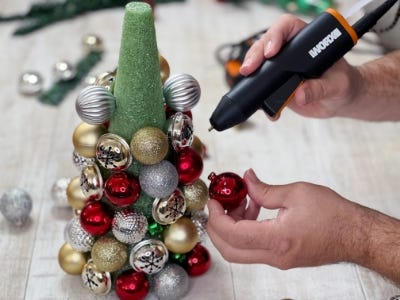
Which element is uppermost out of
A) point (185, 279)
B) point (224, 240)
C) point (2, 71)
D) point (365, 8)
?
point (365, 8)

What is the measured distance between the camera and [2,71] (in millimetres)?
1182

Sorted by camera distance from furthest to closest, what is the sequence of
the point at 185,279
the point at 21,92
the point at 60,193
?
1. the point at 21,92
2. the point at 60,193
3. the point at 185,279

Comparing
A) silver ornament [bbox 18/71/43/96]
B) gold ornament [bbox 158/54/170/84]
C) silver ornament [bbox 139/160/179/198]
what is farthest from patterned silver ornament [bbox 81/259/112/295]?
silver ornament [bbox 18/71/43/96]

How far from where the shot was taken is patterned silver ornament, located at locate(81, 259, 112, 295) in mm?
750

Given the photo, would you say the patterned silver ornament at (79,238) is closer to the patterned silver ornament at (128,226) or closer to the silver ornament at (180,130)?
the patterned silver ornament at (128,226)

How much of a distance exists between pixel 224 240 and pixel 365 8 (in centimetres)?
33

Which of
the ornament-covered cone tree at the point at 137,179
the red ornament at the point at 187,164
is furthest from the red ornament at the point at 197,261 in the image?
the red ornament at the point at 187,164

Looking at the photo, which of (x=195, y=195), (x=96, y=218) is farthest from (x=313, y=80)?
(x=96, y=218)

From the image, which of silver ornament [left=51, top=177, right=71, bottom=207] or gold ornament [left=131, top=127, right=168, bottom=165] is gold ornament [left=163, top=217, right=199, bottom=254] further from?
silver ornament [left=51, top=177, right=71, bottom=207]

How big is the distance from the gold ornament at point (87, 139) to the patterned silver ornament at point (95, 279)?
0.14 m

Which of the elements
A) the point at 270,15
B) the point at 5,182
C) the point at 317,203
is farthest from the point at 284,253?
the point at 270,15

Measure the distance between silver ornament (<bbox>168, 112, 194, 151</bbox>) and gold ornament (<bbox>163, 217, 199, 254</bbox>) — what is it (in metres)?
0.10

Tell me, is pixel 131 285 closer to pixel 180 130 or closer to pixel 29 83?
pixel 180 130

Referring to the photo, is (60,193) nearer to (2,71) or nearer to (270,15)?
(2,71)
